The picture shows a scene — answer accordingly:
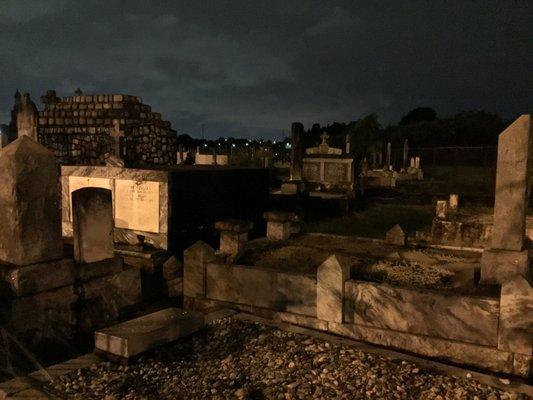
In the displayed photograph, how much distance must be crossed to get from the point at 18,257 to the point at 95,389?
91.1 inches

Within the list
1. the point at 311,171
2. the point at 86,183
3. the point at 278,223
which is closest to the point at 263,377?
the point at 278,223

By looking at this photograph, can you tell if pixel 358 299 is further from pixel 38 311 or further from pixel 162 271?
pixel 162 271

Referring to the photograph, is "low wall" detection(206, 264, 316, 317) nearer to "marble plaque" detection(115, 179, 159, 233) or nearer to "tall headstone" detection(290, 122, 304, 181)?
"marble plaque" detection(115, 179, 159, 233)

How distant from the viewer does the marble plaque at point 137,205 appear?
10.1m

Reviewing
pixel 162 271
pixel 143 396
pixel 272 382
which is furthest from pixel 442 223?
pixel 143 396

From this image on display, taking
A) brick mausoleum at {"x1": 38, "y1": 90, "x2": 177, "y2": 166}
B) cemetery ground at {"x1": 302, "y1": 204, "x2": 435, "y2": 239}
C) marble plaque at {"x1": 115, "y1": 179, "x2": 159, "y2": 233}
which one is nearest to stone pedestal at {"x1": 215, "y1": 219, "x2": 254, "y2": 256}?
marble plaque at {"x1": 115, "y1": 179, "x2": 159, "y2": 233}

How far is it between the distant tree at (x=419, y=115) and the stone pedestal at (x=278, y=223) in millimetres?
66005

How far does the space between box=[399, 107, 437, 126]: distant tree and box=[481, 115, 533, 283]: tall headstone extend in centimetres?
6833

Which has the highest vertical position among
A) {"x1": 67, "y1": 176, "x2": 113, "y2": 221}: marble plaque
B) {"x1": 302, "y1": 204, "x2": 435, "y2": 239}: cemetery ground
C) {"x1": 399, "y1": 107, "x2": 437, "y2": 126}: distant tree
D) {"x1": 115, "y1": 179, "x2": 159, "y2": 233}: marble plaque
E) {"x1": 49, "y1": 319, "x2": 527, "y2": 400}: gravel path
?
{"x1": 399, "y1": 107, "x2": 437, "y2": 126}: distant tree

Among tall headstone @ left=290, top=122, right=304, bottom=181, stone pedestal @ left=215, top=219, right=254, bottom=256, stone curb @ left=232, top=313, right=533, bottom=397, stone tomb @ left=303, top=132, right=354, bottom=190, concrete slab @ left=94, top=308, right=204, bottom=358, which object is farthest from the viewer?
stone tomb @ left=303, top=132, right=354, bottom=190

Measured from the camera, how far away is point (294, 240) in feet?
30.8

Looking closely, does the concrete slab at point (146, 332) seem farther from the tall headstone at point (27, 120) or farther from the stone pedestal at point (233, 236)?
the tall headstone at point (27, 120)

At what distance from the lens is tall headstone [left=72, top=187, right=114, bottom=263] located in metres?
6.86

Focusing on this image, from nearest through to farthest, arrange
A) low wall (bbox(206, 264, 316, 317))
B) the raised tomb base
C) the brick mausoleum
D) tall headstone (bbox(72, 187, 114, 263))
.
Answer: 1. the raised tomb base
2. low wall (bbox(206, 264, 316, 317))
3. tall headstone (bbox(72, 187, 114, 263))
4. the brick mausoleum
